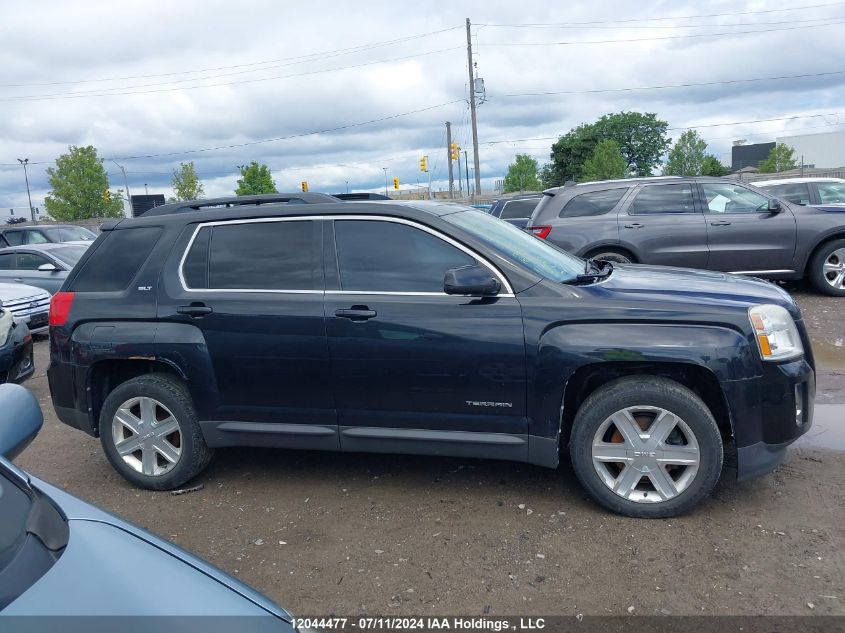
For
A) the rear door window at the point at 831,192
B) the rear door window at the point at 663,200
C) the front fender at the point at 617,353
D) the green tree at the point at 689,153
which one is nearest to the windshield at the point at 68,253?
the rear door window at the point at 663,200

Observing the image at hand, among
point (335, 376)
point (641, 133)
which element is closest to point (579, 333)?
point (335, 376)

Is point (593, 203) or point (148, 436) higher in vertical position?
point (593, 203)

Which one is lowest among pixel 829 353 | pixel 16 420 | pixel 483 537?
pixel 829 353

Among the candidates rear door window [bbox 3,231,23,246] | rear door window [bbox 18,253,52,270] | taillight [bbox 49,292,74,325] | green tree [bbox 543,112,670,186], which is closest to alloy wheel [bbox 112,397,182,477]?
taillight [bbox 49,292,74,325]

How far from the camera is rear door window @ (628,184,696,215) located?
10.1 metres

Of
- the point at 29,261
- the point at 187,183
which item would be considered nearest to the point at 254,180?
the point at 187,183

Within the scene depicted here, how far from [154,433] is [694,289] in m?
3.53

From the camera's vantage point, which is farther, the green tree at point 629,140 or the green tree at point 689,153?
the green tree at point 629,140

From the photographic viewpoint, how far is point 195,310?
4.50 m

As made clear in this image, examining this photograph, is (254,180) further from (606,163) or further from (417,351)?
(417,351)

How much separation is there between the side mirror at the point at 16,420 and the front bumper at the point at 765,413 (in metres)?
3.29

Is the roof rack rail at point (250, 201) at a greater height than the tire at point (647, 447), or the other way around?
the roof rack rail at point (250, 201)

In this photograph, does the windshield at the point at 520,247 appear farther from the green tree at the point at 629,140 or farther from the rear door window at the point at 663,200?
the green tree at the point at 629,140

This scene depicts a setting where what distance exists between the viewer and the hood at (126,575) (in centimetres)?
165
